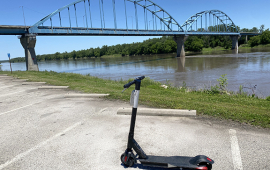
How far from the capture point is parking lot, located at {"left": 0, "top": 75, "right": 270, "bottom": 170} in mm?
3322

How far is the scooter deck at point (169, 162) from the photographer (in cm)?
279

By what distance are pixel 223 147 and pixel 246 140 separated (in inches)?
21.1

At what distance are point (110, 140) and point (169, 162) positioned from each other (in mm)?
1515

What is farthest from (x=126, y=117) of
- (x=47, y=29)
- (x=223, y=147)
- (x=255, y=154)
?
(x=47, y=29)

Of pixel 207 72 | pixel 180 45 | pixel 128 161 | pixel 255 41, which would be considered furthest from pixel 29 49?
pixel 255 41

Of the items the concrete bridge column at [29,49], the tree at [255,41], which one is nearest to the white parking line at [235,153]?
the concrete bridge column at [29,49]

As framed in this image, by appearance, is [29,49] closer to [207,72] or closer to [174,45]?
[207,72]

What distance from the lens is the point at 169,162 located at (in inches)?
115

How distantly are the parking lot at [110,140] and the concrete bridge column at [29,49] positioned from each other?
2838 cm

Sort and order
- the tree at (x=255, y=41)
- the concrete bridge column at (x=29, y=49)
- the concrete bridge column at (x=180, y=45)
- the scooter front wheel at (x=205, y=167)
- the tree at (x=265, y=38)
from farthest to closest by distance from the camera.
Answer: the tree at (x=255, y=41), the tree at (x=265, y=38), the concrete bridge column at (x=180, y=45), the concrete bridge column at (x=29, y=49), the scooter front wheel at (x=205, y=167)

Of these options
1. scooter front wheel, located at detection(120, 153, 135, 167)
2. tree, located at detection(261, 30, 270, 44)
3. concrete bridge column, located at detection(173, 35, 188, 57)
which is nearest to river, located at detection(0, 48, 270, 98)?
scooter front wheel, located at detection(120, 153, 135, 167)

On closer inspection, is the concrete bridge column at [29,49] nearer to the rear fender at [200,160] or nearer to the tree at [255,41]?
the rear fender at [200,160]

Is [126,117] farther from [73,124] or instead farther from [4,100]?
[4,100]

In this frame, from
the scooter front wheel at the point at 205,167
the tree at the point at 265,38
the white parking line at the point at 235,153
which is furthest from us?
the tree at the point at 265,38
